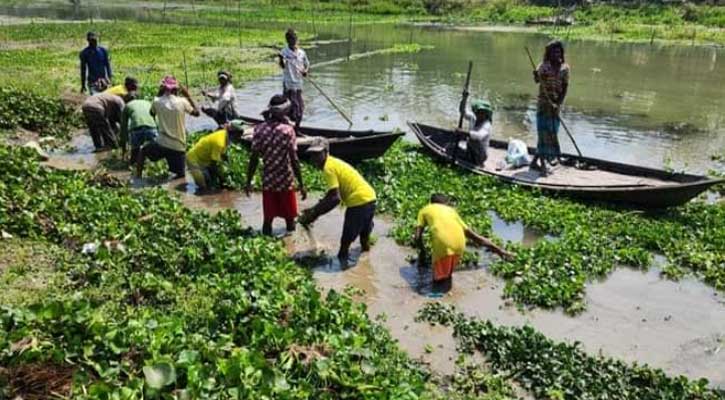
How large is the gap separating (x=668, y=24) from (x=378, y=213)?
42.5 metres

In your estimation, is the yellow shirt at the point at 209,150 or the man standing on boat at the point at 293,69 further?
the man standing on boat at the point at 293,69

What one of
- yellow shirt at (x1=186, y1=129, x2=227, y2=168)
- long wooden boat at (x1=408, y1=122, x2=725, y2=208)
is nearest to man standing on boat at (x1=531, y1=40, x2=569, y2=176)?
long wooden boat at (x1=408, y1=122, x2=725, y2=208)

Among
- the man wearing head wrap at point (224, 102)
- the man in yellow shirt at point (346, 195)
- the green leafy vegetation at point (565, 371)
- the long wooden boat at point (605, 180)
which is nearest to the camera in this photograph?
the green leafy vegetation at point (565, 371)

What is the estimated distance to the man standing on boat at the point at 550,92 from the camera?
10797 millimetres

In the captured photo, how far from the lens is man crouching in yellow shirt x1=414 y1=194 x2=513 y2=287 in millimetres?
7453

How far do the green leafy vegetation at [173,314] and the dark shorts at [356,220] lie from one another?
35.3 inches

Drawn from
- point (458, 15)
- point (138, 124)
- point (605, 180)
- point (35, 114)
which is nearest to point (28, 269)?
point (138, 124)

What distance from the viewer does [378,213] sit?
10164 mm

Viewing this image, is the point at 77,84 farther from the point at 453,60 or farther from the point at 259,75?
the point at 453,60

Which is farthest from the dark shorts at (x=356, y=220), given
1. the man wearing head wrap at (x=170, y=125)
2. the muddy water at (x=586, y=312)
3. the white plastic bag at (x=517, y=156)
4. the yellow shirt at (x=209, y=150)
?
the white plastic bag at (x=517, y=156)

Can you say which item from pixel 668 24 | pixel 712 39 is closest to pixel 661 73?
pixel 712 39

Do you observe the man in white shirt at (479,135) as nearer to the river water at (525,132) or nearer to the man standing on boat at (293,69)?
the river water at (525,132)

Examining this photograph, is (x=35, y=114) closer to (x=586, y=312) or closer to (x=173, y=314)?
(x=173, y=314)

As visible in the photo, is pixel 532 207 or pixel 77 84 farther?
pixel 77 84
